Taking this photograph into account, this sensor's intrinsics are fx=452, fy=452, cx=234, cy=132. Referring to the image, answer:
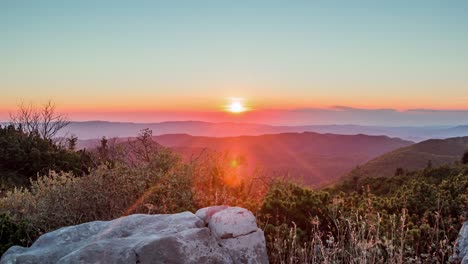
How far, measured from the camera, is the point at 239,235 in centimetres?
593

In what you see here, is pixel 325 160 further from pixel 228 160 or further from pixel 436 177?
pixel 228 160

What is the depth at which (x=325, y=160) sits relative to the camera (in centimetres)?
10556

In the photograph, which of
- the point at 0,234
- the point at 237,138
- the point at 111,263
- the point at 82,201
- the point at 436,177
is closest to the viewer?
the point at 111,263

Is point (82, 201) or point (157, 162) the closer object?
point (82, 201)

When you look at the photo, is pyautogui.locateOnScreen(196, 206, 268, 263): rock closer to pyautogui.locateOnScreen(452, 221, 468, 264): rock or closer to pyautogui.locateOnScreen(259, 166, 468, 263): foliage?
pyautogui.locateOnScreen(259, 166, 468, 263): foliage

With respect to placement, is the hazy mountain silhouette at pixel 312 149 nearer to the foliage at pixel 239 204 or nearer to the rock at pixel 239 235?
the foliage at pixel 239 204

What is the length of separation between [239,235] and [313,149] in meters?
125

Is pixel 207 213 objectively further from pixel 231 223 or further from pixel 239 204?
pixel 239 204

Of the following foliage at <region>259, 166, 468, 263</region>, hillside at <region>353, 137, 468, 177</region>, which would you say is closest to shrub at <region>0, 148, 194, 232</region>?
foliage at <region>259, 166, 468, 263</region>

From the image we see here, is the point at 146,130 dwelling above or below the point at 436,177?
above

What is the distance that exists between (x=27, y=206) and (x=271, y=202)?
4946mm

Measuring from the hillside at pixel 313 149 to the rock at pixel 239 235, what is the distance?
74.3 meters

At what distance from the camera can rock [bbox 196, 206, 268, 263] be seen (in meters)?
5.83

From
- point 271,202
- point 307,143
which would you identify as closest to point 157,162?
point 271,202
